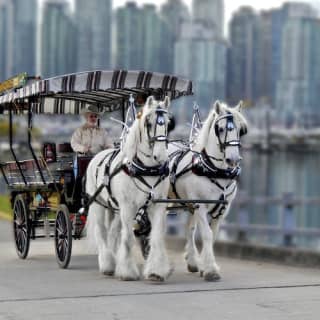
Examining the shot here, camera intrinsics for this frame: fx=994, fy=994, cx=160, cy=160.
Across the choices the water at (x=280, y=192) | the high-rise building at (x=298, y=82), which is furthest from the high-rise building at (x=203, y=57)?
the high-rise building at (x=298, y=82)

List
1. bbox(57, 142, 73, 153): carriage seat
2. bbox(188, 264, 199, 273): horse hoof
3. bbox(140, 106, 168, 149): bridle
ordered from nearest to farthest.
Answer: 1. bbox(140, 106, 168, 149): bridle
2. bbox(188, 264, 199, 273): horse hoof
3. bbox(57, 142, 73, 153): carriage seat

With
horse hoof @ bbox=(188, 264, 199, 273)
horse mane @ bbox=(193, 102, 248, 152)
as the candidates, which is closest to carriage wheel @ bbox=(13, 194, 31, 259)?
horse hoof @ bbox=(188, 264, 199, 273)

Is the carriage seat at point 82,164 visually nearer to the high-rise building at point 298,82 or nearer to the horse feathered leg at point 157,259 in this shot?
the horse feathered leg at point 157,259

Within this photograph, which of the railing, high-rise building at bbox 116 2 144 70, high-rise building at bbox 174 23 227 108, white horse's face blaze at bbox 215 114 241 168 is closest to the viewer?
white horse's face blaze at bbox 215 114 241 168

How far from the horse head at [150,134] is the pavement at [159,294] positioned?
1.56m

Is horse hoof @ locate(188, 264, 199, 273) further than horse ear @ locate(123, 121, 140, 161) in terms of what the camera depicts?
Yes

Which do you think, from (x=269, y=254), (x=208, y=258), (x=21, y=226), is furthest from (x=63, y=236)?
(x=269, y=254)

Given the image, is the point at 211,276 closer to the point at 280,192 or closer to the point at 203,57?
the point at 280,192

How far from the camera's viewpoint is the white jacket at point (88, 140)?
571 inches

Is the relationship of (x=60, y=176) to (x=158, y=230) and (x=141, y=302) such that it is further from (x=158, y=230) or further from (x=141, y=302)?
(x=141, y=302)

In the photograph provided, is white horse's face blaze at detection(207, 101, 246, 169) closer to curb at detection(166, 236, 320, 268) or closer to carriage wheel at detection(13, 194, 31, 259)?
curb at detection(166, 236, 320, 268)

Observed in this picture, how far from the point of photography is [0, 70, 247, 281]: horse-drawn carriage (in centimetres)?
1211

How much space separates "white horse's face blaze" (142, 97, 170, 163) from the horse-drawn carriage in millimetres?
12

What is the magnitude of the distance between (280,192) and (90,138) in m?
51.9
